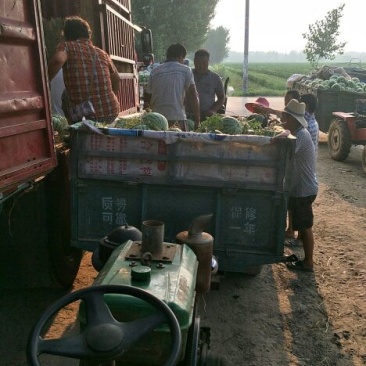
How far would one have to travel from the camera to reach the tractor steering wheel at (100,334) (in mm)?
1861

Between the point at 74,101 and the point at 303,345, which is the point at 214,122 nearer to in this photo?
the point at 74,101

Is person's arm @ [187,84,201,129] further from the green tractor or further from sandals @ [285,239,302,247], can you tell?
the green tractor

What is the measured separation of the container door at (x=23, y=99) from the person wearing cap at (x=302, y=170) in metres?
2.55

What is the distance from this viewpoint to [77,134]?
13.4 feet

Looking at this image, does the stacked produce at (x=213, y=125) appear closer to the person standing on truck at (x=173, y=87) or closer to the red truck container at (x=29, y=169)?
the red truck container at (x=29, y=169)

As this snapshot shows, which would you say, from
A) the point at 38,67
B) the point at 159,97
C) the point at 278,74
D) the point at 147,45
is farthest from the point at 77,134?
the point at 278,74

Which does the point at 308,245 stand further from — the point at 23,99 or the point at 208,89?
the point at 23,99

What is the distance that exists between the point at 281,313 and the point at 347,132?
23.3 feet

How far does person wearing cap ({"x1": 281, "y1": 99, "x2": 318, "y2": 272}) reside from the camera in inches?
202

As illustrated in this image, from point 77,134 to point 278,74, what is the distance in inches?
2139

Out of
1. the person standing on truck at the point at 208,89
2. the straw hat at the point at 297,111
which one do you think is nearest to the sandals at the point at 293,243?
the straw hat at the point at 297,111

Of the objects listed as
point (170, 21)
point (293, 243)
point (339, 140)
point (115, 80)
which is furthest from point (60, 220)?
point (170, 21)

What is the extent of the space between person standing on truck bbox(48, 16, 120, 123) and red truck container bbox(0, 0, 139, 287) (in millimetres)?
706

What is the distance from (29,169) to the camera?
3410 mm
